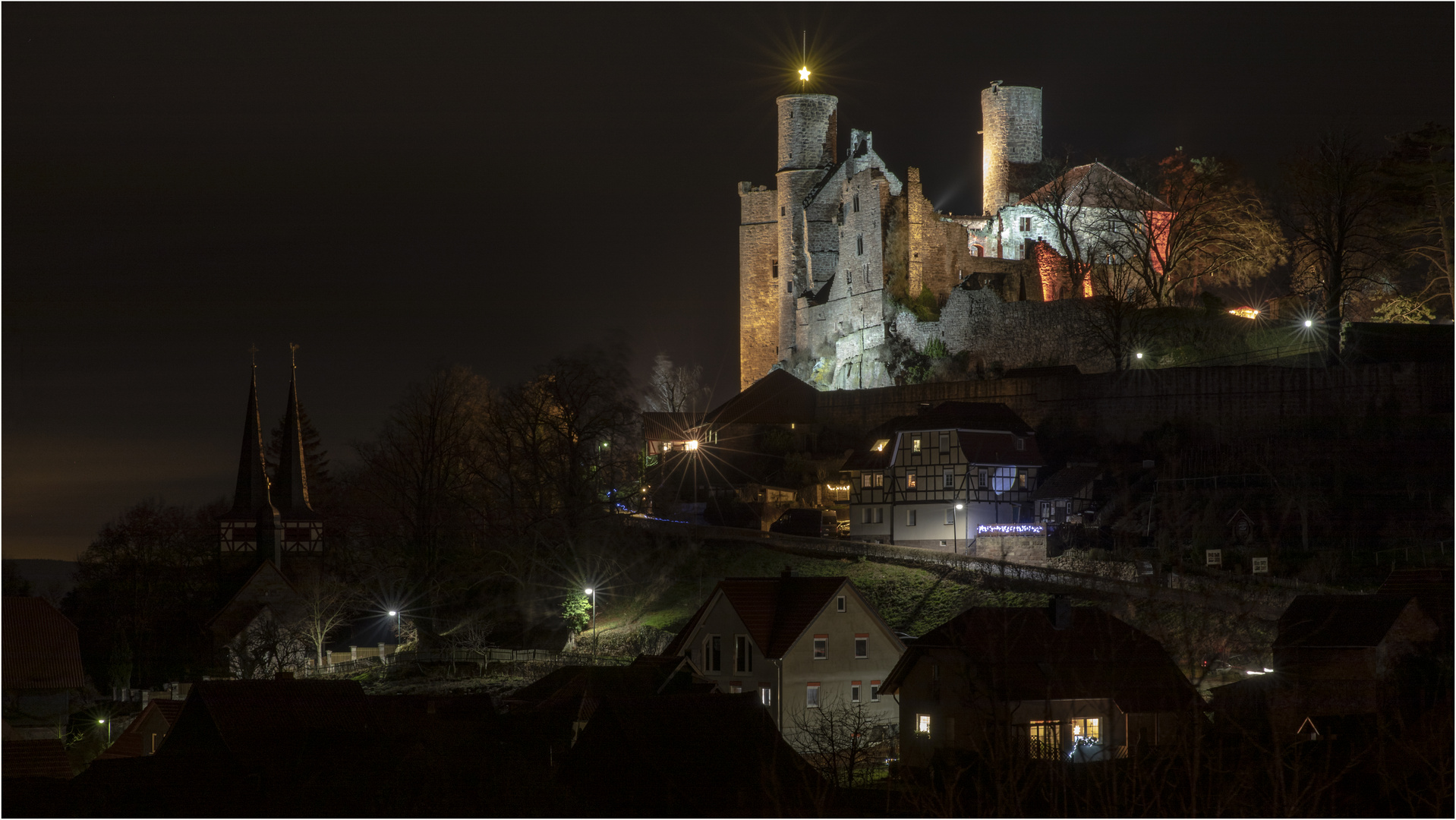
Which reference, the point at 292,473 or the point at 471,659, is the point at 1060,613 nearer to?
the point at 471,659

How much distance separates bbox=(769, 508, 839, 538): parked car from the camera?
51.9 meters

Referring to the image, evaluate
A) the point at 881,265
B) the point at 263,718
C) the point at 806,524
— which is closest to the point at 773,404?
the point at 881,265

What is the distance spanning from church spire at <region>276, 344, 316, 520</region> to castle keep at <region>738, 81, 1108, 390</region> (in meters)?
19.2

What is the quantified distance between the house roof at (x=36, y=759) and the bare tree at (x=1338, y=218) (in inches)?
1355

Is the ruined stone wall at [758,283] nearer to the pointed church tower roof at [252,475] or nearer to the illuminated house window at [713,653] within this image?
the pointed church tower roof at [252,475]

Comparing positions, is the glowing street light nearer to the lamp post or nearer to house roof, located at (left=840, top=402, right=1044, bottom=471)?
house roof, located at (left=840, top=402, right=1044, bottom=471)

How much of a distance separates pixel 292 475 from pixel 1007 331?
25.7m

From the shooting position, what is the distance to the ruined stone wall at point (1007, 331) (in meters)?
55.9

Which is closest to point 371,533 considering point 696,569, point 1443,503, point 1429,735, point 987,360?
point 696,569

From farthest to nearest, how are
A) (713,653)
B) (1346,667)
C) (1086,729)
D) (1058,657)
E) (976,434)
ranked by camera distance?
(976,434), (713,653), (1058,657), (1346,667), (1086,729)

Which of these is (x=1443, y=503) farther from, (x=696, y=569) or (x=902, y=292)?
(x=902, y=292)

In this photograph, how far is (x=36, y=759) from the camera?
3070 centimetres

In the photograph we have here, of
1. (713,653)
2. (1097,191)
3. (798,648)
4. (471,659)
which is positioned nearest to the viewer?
(798,648)

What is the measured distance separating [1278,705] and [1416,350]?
73.5 ft
